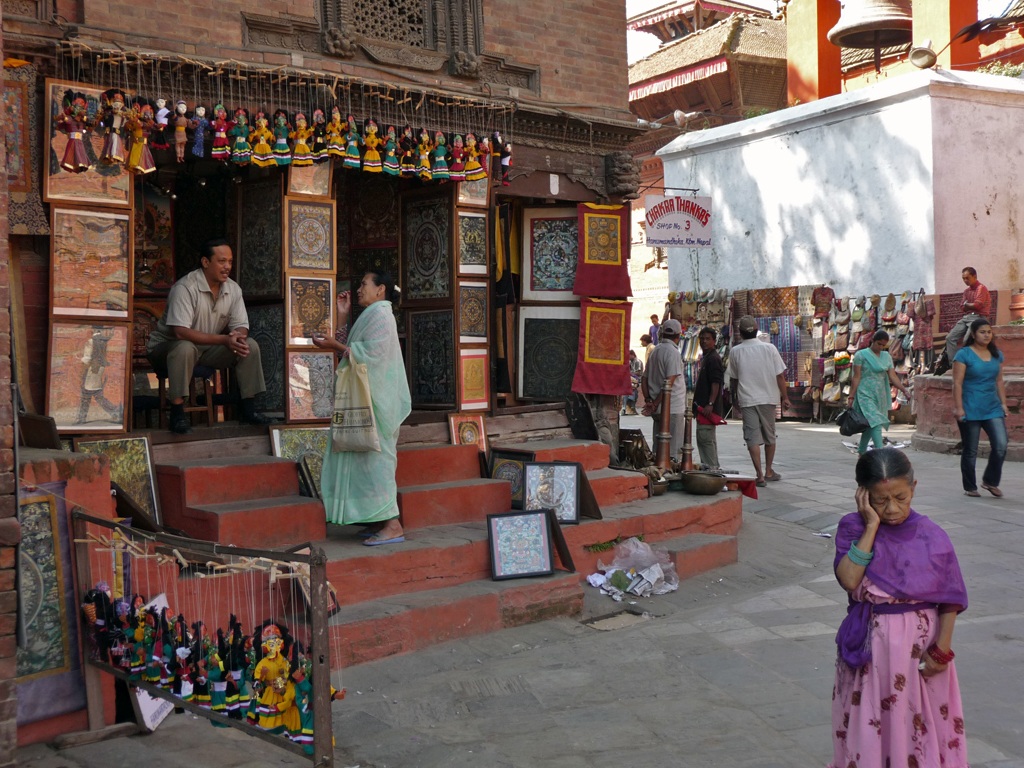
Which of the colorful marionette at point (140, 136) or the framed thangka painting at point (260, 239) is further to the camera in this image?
the framed thangka painting at point (260, 239)

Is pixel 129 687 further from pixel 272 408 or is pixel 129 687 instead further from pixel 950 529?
pixel 950 529

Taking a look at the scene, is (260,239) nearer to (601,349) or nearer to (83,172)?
(83,172)

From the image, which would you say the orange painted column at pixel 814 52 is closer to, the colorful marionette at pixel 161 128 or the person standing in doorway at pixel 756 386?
the person standing in doorway at pixel 756 386

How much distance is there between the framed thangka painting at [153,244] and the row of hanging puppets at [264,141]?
1.44 meters

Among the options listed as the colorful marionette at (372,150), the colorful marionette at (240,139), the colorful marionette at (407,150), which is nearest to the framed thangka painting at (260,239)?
the colorful marionette at (240,139)

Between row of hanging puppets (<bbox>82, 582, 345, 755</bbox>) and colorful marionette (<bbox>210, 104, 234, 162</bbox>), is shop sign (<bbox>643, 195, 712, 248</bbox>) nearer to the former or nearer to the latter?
colorful marionette (<bbox>210, 104, 234, 162</bbox>)

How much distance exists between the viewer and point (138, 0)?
6.44m

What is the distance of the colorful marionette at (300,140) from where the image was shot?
22.6ft

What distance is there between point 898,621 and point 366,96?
5.66 m

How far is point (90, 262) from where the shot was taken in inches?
242

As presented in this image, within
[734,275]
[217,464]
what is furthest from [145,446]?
[734,275]

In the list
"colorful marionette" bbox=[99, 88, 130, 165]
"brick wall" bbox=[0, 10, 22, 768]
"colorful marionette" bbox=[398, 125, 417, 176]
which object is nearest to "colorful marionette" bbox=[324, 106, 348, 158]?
"colorful marionette" bbox=[398, 125, 417, 176]

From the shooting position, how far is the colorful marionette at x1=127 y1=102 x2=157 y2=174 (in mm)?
6188

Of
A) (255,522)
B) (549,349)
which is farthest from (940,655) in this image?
(549,349)
